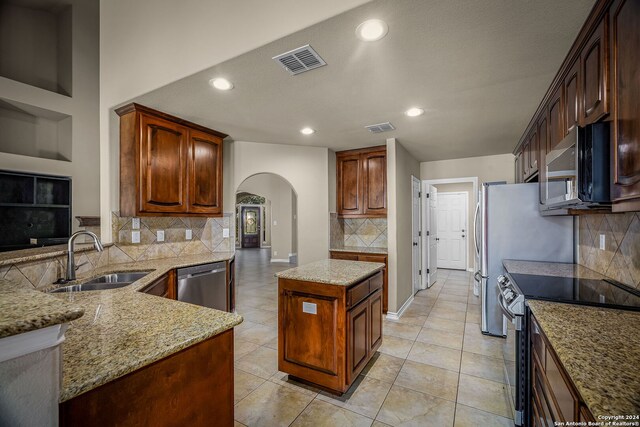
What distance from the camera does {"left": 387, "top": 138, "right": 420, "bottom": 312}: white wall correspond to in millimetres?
3736

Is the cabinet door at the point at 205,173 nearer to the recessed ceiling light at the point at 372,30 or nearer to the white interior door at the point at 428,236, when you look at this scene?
the recessed ceiling light at the point at 372,30

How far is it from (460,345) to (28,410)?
3275mm

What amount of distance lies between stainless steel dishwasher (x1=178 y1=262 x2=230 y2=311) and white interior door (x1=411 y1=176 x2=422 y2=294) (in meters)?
2.93

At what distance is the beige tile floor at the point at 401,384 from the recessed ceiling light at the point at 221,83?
2.40 meters

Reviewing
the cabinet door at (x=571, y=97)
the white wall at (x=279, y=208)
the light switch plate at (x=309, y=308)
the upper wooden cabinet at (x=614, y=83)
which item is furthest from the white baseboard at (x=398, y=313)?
the white wall at (x=279, y=208)

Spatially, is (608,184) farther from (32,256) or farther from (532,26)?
(32,256)

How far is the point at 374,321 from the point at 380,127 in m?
2.13

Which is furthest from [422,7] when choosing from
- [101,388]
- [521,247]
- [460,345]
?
[460,345]

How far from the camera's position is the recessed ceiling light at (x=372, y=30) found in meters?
1.53

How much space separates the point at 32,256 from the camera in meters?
1.75

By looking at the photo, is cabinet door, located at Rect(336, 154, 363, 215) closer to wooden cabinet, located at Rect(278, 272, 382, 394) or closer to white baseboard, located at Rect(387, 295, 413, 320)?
white baseboard, located at Rect(387, 295, 413, 320)

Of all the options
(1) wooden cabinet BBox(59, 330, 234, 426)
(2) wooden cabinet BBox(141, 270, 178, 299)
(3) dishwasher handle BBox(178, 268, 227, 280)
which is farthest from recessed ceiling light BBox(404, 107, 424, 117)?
(2) wooden cabinet BBox(141, 270, 178, 299)

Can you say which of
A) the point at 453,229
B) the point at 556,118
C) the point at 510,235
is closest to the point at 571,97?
the point at 556,118

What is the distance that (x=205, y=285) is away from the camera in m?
3.06
